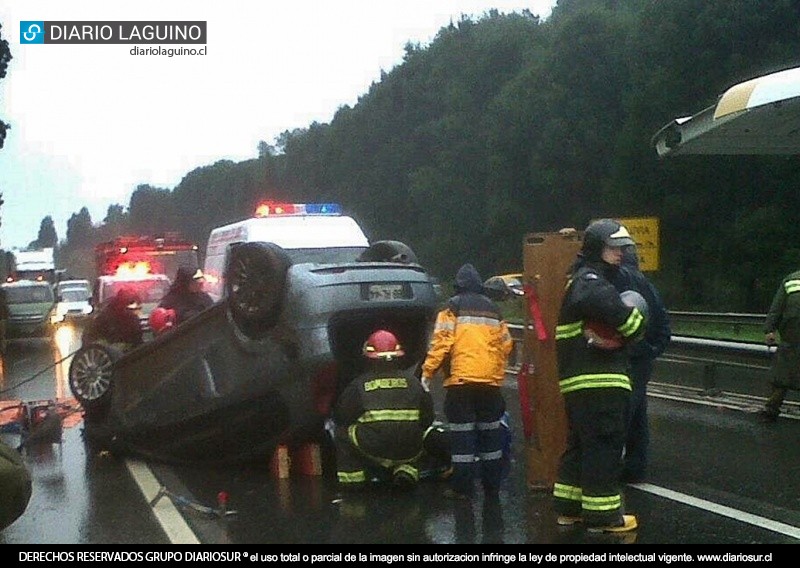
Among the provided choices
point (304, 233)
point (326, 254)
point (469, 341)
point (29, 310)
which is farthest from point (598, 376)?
point (29, 310)

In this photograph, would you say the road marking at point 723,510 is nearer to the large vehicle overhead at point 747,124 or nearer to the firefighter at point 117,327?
the large vehicle overhead at point 747,124

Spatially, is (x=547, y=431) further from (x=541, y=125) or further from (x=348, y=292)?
(x=541, y=125)

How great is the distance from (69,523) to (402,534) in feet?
8.08

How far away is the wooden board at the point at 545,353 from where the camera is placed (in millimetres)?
7793

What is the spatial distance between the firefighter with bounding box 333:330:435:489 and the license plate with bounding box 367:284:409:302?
39 centimetres

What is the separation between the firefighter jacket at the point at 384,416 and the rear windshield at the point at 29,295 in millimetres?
25247

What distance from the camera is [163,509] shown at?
762 centimetres

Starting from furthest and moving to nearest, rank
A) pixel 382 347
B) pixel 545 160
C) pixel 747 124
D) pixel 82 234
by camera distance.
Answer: pixel 545 160
pixel 82 234
pixel 747 124
pixel 382 347

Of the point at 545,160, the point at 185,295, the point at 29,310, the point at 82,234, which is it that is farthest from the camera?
the point at 545,160

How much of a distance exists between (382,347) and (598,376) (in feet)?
6.63

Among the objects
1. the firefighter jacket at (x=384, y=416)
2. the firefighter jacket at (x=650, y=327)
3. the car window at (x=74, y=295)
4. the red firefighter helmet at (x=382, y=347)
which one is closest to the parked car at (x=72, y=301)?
the car window at (x=74, y=295)

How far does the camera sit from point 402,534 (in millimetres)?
6398

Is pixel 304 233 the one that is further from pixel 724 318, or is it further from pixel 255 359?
pixel 724 318

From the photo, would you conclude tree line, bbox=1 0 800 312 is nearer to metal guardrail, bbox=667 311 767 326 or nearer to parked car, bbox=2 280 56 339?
parked car, bbox=2 280 56 339
